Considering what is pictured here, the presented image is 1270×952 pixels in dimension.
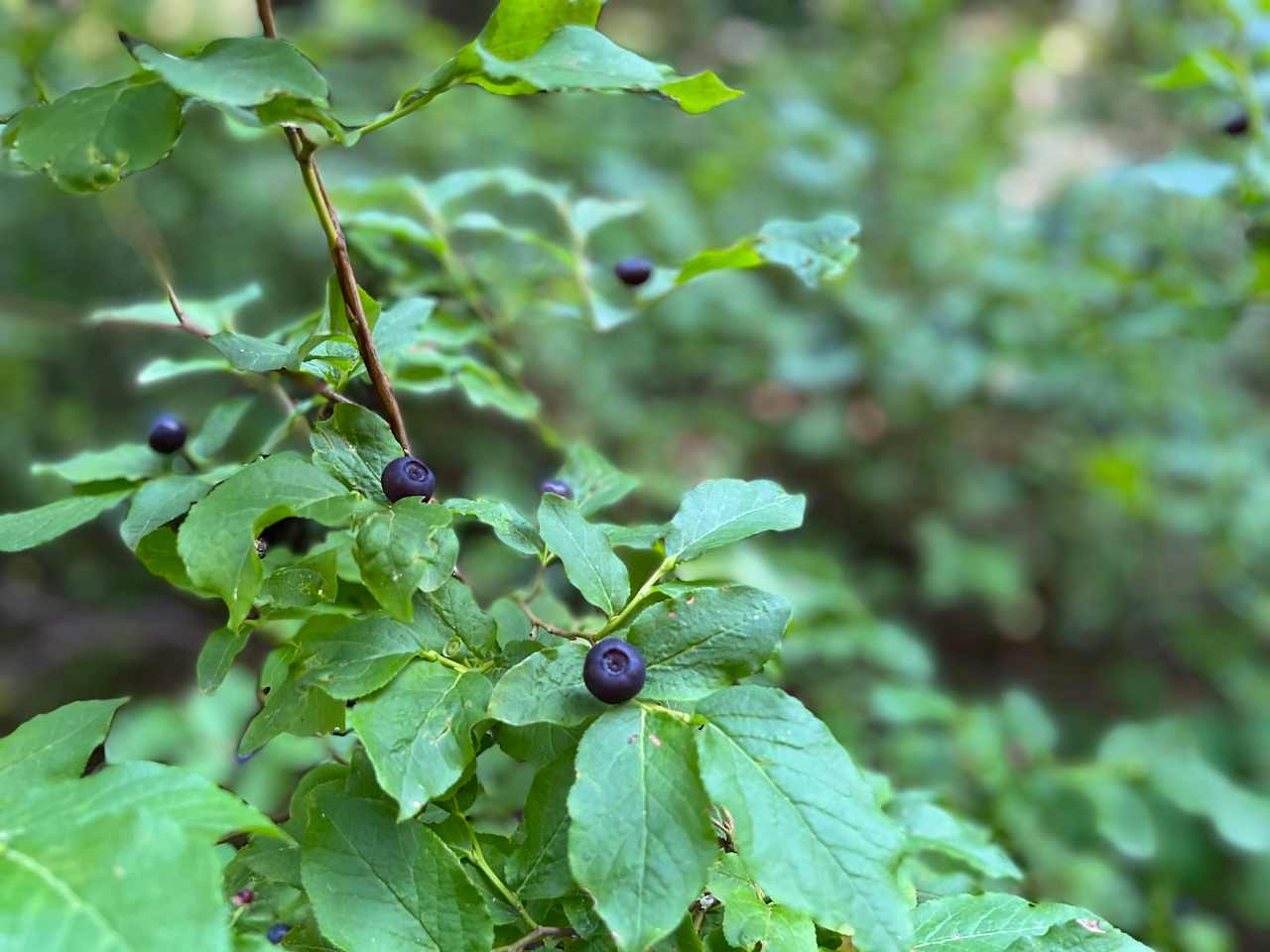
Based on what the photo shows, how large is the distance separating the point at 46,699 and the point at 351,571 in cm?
318

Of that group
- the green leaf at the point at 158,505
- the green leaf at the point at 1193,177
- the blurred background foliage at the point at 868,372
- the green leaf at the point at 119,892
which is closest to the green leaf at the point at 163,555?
the green leaf at the point at 158,505

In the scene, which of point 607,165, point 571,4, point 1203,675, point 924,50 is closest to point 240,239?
point 607,165

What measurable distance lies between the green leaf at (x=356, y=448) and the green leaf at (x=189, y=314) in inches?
9.5

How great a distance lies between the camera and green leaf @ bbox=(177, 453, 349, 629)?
50 cm

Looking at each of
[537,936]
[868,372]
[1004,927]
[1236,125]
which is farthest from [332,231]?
[868,372]

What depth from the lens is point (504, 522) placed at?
1.94ft

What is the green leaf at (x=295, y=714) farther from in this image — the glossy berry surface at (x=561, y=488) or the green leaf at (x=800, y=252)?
the green leaf at (x=800, y=252)

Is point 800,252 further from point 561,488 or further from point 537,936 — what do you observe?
point 537,936

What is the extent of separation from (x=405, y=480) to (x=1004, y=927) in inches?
16.0

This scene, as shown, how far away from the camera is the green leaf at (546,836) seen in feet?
1.76

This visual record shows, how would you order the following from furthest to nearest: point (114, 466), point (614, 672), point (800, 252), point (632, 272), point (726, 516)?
point (632, 272), point (800, 252), point (114, 466), point (726, 516), point (614, 672)

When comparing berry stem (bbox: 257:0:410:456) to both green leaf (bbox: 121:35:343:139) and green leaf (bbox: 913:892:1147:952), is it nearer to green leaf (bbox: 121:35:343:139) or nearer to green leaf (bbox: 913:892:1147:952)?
green leaf (bbox: 121:35:343:139)

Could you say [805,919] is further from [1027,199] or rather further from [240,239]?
[1027,199]

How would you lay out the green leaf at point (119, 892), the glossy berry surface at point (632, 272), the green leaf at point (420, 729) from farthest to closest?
the glossy berry surface at point (632, 272), the green leaf at point (420, 729), the green leaf at point (119, 892)
